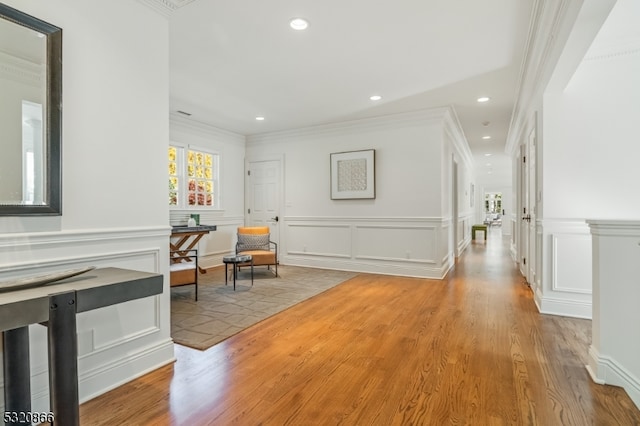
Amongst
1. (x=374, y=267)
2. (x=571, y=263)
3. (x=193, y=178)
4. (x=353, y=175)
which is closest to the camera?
(x=571, y=263)

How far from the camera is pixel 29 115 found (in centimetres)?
158

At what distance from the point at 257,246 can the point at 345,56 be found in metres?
3.37

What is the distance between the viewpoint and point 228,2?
2.39 metres

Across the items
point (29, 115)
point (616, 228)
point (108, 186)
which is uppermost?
point (29, 115)

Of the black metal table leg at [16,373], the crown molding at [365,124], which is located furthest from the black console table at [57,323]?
the crown molding at [365,124]

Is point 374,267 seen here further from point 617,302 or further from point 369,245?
point 617,302

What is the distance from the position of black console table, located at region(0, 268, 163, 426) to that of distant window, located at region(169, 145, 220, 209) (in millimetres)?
4188

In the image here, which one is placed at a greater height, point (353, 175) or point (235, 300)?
point (353, 175)

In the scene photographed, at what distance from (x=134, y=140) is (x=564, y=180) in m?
3.78

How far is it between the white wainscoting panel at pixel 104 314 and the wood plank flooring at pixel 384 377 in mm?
130

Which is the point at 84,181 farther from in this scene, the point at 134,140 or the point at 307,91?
the point at 307,91

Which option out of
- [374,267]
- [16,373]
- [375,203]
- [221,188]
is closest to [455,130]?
[375,203]

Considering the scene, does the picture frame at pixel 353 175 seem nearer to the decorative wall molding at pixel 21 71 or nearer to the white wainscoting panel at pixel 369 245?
the white wainscoting panel at pixel 369 245

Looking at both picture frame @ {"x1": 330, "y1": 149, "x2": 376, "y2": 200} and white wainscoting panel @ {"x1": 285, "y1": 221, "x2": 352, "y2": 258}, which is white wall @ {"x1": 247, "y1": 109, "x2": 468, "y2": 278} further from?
picture frame @ {"x1": 330, "y1": 149, "x2": 376, "y2": 200}
